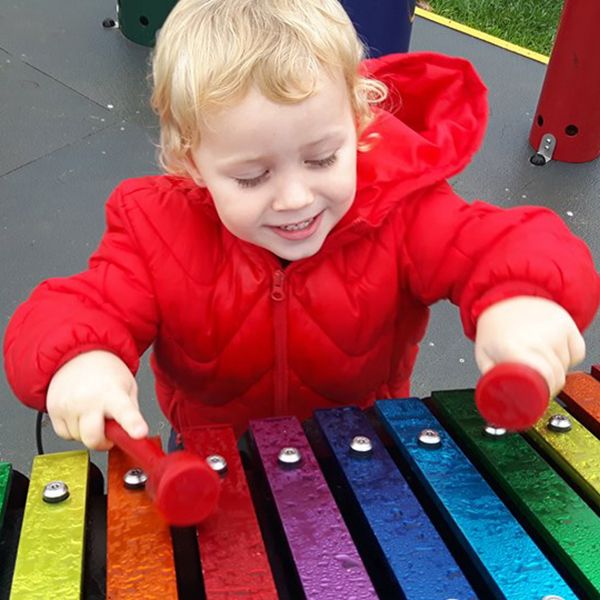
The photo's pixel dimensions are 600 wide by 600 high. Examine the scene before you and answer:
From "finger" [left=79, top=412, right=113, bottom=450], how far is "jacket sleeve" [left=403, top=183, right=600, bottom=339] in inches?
17.4

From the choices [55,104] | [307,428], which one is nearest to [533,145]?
[55,104]

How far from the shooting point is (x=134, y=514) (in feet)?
3.21

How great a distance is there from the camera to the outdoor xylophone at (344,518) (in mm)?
907

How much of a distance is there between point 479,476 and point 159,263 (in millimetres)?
481

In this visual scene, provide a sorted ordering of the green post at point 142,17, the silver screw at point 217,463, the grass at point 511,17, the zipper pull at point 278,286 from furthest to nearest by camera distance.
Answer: the grass at point 511,17 < the green post at point 142,17 < the zipper pull at point 278,286 < the silver screw at point 217,463

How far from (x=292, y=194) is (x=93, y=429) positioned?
33cm

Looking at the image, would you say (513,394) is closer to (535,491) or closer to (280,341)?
(535,491)

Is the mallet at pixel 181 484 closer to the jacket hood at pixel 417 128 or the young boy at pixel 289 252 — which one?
the young boy at pixel 289 252

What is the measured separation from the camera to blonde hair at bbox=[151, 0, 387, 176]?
37.8 inches

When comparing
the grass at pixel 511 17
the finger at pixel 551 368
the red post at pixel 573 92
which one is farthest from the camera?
the grass at pixel 511 17

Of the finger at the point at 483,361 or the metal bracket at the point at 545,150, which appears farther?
the metal bracket at the point at 545,150

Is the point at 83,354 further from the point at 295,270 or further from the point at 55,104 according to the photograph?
the point at 55,104

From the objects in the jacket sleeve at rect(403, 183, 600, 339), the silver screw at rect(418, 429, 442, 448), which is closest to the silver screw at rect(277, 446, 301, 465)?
the silver screw at rect(418, 429, 442, 448)

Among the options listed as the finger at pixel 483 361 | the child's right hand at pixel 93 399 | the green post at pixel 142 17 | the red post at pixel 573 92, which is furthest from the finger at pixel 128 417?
the green post at pixel 142 17
